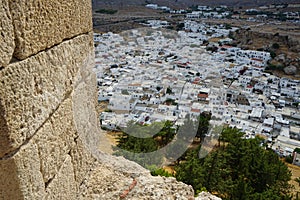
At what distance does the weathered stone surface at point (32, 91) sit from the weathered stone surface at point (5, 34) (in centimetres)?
5

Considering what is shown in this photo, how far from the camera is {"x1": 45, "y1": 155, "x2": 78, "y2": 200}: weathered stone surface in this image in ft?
5.47

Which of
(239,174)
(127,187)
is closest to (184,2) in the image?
(239,174)

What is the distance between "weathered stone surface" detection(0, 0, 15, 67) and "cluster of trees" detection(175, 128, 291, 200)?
25.3 ft

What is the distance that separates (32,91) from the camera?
4.65 ft

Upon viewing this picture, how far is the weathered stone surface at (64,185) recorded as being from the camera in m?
1.67

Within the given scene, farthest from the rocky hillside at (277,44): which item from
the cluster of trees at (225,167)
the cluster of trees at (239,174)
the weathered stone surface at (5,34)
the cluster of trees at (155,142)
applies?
the weathered stone surface at (5,34)

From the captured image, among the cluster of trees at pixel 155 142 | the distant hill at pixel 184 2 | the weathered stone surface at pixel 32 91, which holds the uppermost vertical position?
the distant hill at pixel 184 2

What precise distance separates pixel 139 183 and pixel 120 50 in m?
24.2

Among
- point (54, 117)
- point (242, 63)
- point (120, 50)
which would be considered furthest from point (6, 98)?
point (242, 63)

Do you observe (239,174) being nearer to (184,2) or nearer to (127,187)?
(127,187)

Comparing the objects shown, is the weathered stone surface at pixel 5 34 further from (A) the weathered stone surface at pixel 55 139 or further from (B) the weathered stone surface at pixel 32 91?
(A) the weathered stone surface at pixel 55 139

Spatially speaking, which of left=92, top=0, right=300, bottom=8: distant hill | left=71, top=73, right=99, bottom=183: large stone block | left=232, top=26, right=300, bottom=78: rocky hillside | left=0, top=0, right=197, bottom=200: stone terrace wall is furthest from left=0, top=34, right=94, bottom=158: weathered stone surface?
left=92, top=0, right=300, bottom=8: distant hill

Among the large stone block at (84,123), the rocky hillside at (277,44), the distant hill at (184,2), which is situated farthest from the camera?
the distant hill at (184,2)

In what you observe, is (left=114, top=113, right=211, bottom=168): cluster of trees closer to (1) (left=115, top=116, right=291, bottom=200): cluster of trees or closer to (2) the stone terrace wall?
(1) (left=115, top=116, right=291, bottom=200): cluster of trees
